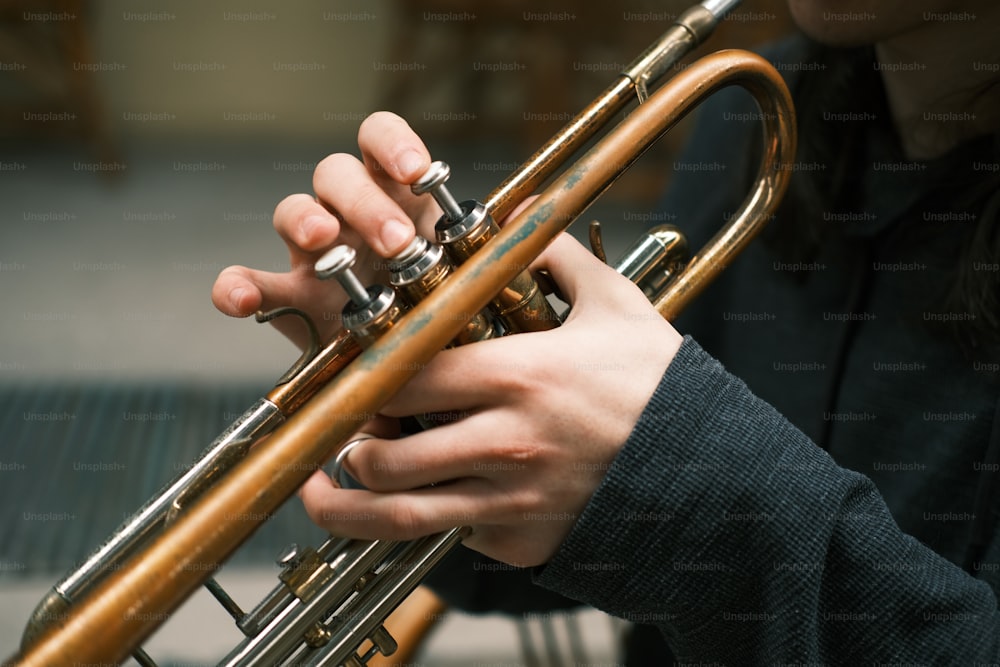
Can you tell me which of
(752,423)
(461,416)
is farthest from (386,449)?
(752,423)

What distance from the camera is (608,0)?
5.49 ft

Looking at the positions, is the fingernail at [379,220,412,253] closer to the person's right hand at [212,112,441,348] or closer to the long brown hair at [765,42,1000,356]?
the person's right hand at [212,112,441,348]

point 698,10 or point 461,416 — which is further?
point 698,10

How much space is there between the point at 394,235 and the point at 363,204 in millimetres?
41

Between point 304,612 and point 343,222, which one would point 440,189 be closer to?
point 343,222

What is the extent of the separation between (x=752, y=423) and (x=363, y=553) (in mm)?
222

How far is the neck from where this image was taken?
1.91ft

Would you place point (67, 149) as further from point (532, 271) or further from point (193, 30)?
point (532, 271)

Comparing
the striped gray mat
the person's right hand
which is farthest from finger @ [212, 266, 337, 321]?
the striped gray mat

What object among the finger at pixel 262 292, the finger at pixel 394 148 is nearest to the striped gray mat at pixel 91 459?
the finger at pixel 262 292

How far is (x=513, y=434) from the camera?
37 centimetres

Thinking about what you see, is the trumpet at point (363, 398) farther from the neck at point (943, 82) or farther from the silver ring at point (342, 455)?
the neck at point (943, 82)

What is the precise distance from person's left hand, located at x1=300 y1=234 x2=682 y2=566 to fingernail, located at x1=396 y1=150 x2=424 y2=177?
114 millimetres

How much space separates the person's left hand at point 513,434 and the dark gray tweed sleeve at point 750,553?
0.02 meters
